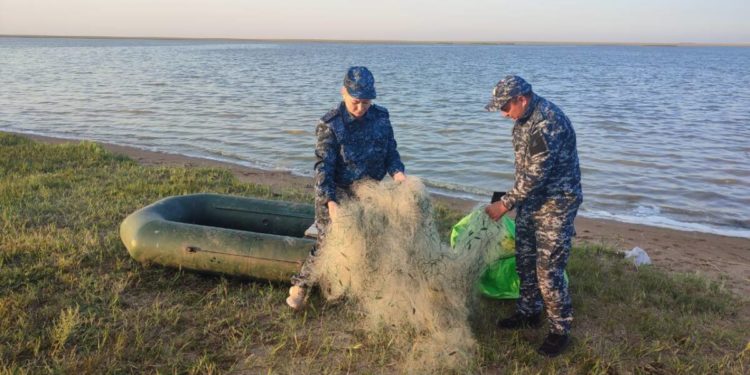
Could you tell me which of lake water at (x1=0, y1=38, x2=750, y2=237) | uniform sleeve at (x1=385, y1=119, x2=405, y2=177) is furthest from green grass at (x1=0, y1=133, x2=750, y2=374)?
lake water at (x1=0, y1=38, x2=750, y2=237)

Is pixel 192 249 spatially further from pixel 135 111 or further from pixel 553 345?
pixel 135 111

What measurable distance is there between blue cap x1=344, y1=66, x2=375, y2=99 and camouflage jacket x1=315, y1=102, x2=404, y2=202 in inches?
10.3

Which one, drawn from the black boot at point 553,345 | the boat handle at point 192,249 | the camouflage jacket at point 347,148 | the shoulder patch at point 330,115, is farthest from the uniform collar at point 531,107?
the boat handle at point 192,249

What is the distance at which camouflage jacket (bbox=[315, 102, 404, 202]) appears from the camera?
4.16 meters

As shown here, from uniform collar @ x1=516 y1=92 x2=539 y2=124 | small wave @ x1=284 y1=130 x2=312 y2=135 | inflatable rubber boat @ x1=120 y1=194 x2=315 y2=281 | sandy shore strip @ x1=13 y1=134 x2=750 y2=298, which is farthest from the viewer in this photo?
small wave @ x1=284 y1=130 x2=312 y2=135

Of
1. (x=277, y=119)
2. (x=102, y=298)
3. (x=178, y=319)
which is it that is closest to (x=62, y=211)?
(x=102, y=298)

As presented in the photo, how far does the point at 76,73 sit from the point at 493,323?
41423 millimetres

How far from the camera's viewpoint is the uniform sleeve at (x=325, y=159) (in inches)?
163

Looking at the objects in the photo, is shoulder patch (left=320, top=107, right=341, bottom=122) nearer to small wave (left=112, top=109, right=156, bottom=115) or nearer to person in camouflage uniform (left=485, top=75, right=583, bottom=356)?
person in camouflage uniform (left=485, top=75, right=583, bottom=356)

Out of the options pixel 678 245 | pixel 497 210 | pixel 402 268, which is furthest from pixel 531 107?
pixel 678 245

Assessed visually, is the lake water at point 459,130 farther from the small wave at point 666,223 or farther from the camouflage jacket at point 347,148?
the camouflage jacket at point 347,148

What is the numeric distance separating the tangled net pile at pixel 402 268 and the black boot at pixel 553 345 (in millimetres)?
580

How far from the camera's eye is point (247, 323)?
452cm

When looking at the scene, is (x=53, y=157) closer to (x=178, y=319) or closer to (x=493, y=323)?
(x=178, y=319)
